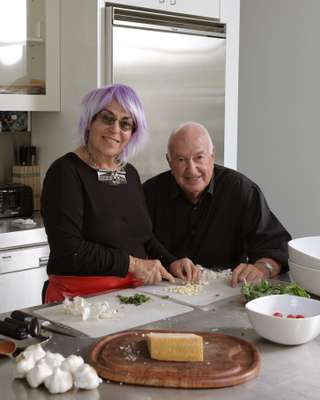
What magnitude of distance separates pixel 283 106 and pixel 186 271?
2579mm

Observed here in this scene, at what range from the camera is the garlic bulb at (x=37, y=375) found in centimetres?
133

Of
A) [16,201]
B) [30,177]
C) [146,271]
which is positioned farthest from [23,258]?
[146,271]

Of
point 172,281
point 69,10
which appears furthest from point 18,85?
point 172,281

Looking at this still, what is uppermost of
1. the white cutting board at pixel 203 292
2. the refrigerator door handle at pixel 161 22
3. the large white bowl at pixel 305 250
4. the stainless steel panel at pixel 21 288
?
the refrigerator door handle at pixel 161 22

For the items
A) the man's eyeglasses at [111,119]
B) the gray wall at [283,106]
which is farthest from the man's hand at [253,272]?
the gray wall at [283,106]

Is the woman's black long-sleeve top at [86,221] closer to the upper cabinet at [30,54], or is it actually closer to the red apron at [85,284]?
the red apron at [85,284]

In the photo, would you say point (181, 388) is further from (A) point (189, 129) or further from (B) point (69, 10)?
(B) point (69, 10)

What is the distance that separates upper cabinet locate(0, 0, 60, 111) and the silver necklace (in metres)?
1.23

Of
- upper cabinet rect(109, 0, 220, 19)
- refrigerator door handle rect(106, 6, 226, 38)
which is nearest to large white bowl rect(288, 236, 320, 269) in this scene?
refrigerator door handle rect(106, 6, 226, 38)

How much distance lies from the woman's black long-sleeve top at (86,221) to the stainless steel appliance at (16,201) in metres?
1.28

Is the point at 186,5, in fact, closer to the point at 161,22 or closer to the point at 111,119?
the point at 161,22

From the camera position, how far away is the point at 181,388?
1.37 meters

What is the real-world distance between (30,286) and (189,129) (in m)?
1.13

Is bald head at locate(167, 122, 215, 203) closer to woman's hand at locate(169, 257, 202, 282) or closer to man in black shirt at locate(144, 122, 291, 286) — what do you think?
man in black shirt at locate(144, 122, 291, 286)
